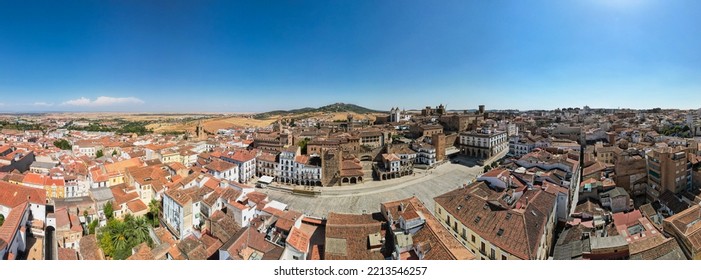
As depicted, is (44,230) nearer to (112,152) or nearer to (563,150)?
(112,152)

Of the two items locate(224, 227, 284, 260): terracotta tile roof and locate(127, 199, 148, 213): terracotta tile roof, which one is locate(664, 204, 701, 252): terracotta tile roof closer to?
locate(224, 227, 284, 260): terracotta tile roof

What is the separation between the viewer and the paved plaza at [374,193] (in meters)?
9.30

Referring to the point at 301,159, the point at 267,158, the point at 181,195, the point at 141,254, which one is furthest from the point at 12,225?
the point at 267,158

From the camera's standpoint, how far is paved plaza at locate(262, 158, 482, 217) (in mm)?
9297

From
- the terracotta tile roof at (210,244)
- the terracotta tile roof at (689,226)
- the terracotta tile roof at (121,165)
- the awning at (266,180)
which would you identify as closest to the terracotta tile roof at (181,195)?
the terracotta tile roof at (210,244)

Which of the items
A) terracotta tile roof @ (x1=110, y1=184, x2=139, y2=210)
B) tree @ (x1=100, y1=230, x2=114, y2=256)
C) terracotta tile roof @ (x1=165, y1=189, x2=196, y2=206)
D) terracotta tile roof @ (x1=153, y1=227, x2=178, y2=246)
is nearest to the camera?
tree @ (x1=100, y1=230, x2=114, y2=256)

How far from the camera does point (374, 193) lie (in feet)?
34.9

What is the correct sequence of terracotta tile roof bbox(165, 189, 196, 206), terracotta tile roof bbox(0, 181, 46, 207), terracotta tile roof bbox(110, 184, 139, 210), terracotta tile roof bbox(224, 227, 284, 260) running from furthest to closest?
terracotta tile roof bbox(110, 184, 139, 210) < terracotta tile roof bbox(165, 189, 196, 206) < terracotta tile roof bbox(0, 181, 46, 207) < terracotta tile roof bbox(224, 227, 284, 260)

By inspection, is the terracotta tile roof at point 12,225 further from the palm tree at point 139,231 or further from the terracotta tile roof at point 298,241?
the terracotta tile roof at point 298,241

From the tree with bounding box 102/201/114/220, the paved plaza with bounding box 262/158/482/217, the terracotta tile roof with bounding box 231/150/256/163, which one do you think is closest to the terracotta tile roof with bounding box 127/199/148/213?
the tree with bounding box 102/201/114/220

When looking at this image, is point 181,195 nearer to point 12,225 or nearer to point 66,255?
point 66,255

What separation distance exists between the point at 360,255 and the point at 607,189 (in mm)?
7289

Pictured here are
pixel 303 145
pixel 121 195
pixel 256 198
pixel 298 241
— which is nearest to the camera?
pixel 298 241
